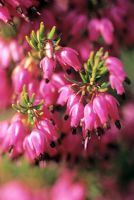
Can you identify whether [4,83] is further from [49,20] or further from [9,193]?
[9,193]

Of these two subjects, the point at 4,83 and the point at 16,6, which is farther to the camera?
the point at 4,83

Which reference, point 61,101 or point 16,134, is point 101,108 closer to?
point 61,101

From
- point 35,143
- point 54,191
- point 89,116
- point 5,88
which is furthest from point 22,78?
point 54,191

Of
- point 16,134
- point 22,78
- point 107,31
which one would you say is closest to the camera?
point 16,134

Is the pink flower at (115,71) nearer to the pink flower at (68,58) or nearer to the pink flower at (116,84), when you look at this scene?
the pink flower at (116,84)

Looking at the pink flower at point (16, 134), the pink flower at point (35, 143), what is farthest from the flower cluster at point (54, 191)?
the pink flower at point (35, 143)

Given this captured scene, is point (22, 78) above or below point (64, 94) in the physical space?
above

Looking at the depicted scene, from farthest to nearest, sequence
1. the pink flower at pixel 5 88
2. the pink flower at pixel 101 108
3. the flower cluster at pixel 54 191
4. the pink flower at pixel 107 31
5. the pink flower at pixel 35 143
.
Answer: the flower cluster at pixel 54 191 → the pink flower at pixel 5 88 → the pink flower at pixel 107 31 → the pink flower at pixel 35 143 → the pink flower at pixel 101 108

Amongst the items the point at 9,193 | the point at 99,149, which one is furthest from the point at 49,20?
the point at 9,193

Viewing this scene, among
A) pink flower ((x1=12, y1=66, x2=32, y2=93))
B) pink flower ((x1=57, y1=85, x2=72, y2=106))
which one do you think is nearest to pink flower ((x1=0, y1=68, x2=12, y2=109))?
pink flower ((x1=12, y1=66, x2=32, y2=93))

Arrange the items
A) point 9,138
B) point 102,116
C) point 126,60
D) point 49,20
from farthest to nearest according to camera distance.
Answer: point 126,60, point 49,20, point 9,138, point 102,116

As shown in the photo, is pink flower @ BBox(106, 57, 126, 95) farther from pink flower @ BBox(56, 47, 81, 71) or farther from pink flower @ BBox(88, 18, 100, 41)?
pink flower @ BBox(88, 18, 100, 41)
